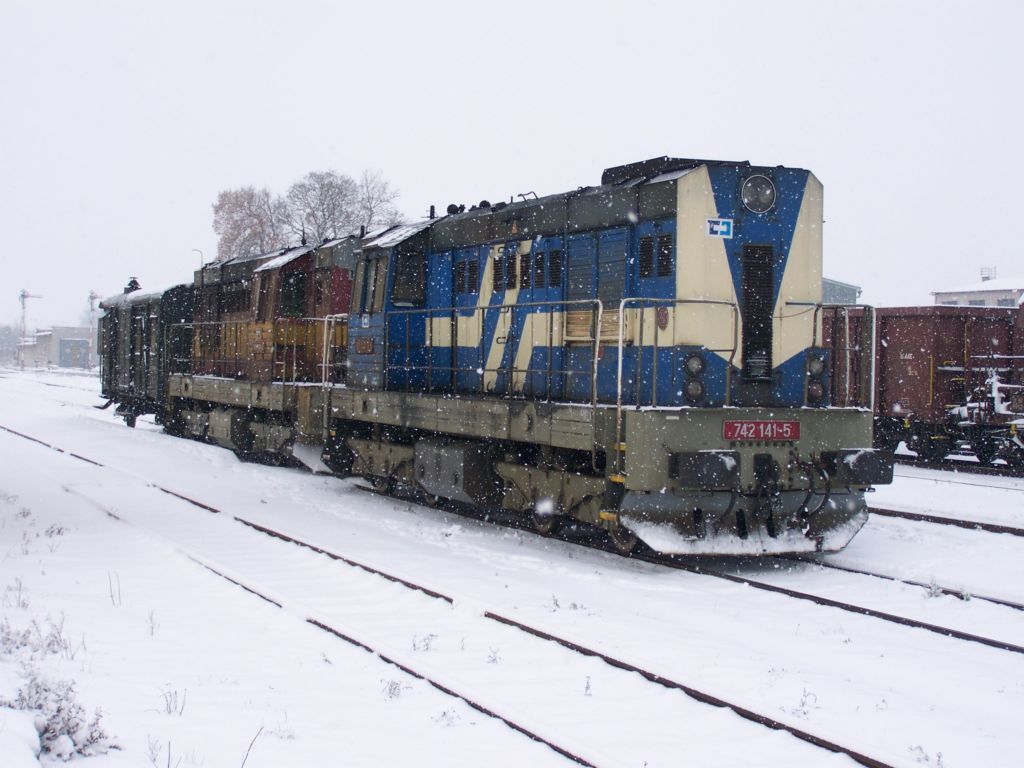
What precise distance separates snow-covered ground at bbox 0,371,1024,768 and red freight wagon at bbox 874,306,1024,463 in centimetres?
594

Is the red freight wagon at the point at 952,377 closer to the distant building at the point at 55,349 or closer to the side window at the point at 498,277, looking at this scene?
the side window at the point at 498,277

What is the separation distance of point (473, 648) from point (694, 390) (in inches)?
134

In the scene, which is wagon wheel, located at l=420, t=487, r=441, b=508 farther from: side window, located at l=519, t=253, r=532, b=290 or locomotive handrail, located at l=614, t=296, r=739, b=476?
locomotive handrail, located at l=614, t=296, r=739, b=476

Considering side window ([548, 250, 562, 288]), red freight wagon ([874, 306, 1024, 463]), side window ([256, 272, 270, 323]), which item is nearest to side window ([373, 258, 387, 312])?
side window ([548, 250, 562, 288])

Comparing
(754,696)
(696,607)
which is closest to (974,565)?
(696,607)

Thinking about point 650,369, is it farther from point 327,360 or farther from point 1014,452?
point 1014,452

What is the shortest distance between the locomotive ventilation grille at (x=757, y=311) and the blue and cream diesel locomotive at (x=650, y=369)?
2cm

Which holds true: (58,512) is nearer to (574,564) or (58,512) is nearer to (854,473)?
(574,564)

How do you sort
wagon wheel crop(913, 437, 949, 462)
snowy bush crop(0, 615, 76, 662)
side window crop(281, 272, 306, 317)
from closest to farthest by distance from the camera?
1. snowy bush crop(0, 615, 76, 662)
2. side window crop(281, 272, 306, 317)
3. wagon wheel crop(913, 437, 949, 462)

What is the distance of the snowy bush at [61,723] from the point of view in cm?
417

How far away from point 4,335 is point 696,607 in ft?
558

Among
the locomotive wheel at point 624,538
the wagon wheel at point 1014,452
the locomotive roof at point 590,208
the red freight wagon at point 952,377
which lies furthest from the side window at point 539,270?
the wagon wheel at point 1014,452

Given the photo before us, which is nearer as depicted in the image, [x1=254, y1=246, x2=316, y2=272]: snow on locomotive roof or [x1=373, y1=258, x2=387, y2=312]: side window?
[x1=373, y1=258, x2=387, y2=312]: side window

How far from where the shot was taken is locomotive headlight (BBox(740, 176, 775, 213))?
872cm
